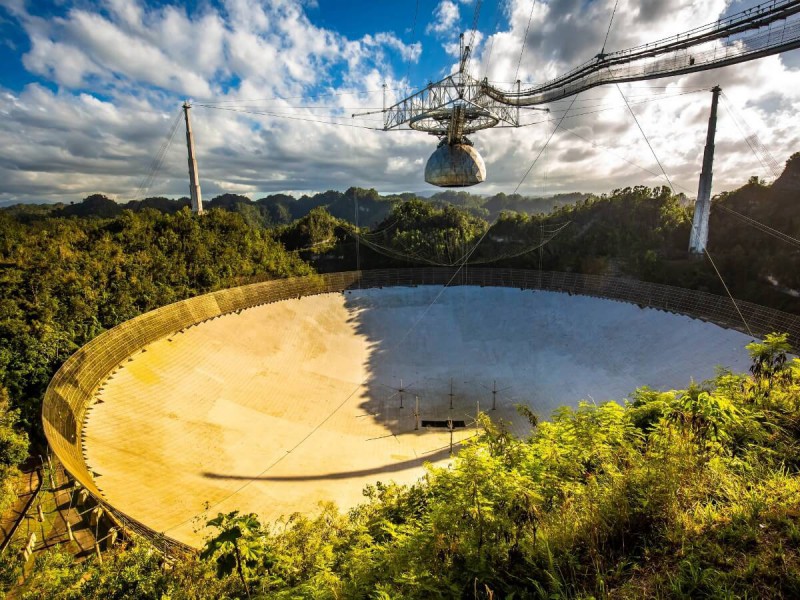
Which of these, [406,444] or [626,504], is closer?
[626,504]

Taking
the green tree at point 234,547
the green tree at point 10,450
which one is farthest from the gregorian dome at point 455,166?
the green tree at point 10,450

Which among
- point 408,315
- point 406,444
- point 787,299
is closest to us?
point 406,444

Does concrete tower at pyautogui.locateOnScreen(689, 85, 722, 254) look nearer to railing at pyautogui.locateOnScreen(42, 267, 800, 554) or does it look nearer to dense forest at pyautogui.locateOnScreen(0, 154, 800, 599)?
railing at pyautogui.locateOnScreen(42, 267, 800, 554)

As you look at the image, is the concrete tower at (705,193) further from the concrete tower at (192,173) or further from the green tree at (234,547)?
the concrete tower at (192,173)

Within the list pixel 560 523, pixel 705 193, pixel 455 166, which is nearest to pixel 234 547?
pixel 560 523

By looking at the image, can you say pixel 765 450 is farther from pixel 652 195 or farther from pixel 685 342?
pixel 652 195

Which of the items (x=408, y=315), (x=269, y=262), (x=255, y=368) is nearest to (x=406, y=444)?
(x=255, y=368)
